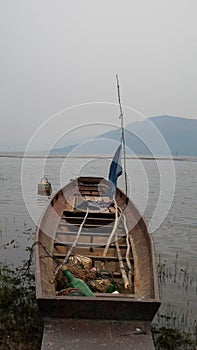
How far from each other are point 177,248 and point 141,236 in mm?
4823

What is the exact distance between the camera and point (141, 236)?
24.7 feet

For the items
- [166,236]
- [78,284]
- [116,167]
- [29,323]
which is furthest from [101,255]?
[166,236]

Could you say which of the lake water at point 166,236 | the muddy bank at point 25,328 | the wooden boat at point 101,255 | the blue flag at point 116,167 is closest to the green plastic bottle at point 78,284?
the wooden boat at point 101,255

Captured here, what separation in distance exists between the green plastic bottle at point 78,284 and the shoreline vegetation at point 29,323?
937 millimetres

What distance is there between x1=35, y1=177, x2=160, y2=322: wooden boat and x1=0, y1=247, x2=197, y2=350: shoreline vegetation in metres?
0.83

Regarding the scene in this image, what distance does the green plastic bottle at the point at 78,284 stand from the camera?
16.2 feet

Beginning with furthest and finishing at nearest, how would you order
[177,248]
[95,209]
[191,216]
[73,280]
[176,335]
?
1. [191,216]
2. [177,248]
3. [95,209]
4. [176,335]
5. [73,280]

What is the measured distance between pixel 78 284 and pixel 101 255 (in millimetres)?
1973

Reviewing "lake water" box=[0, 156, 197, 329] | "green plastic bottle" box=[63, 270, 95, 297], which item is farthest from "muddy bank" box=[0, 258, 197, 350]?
"green plastic bottle" box=[63, 270, 95, 297]

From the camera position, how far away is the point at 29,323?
5.94m

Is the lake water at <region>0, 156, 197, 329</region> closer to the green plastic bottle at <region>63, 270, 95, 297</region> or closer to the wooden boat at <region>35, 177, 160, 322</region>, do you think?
the wooden boat at <region>35, 177, 160, 322</region>

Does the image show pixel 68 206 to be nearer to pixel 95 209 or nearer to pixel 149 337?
pixel 95 209

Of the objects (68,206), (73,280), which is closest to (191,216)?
(68,206)

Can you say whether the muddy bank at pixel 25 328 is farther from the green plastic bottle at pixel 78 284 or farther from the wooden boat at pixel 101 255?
the green plastic bottle at pixel 78 284
